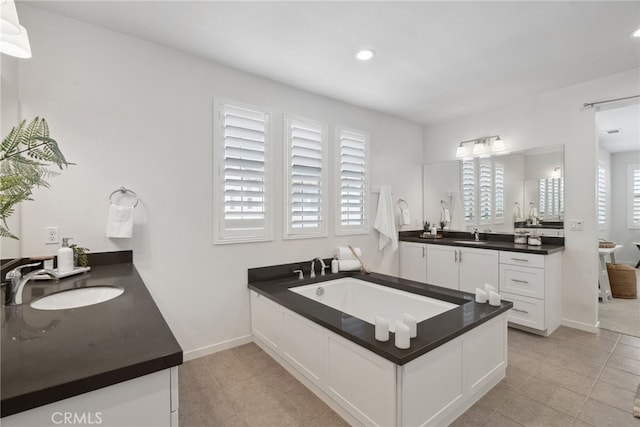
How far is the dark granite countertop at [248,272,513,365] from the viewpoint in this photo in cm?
158

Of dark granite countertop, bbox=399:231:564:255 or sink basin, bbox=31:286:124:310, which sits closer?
sink basin, bbox=31:286:124:310

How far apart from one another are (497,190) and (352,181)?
6.47 feet

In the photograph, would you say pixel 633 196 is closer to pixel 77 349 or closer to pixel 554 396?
pixel 554 396

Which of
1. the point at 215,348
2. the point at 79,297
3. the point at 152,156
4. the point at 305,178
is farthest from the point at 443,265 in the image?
the point at 79,297

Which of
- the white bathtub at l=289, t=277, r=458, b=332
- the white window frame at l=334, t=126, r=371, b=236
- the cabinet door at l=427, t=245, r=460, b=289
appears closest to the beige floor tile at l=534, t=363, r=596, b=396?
the white bathtub at l=289, t=277, r=458, b=332

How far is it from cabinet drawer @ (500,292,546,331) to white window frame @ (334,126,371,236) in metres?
1.81

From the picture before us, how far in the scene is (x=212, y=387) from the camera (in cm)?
220

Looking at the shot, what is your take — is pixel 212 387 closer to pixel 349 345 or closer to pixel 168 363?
pixel 349 345

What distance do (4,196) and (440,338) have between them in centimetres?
217

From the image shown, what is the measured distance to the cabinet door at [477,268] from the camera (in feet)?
11.0

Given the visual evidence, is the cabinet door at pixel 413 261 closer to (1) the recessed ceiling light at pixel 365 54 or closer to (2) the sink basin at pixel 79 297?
(1) the recessed ceiling light at pixel 365 54

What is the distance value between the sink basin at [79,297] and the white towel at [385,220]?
3.06 meters

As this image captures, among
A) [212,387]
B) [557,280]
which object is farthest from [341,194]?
[557,280]

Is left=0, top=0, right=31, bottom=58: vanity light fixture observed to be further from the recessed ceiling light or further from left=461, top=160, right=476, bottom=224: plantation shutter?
left=461, top=160, right=476, bottom=224: plantation shutter
